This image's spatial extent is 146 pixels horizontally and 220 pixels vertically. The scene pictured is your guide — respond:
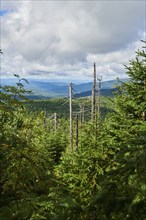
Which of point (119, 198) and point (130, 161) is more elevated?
point (130, 161)

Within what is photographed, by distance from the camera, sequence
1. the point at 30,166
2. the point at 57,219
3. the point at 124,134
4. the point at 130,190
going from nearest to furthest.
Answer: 1. the point at 57,219
2. the point at 130,190
3. the point at 30,166
4. the point at 124,134

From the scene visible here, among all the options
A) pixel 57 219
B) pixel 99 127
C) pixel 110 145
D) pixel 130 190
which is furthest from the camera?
pixel 99 127

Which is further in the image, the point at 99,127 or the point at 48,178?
the point at 99,127

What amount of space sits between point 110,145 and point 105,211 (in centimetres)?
1029

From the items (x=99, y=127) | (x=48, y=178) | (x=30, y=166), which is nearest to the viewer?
(x=30, y=166)

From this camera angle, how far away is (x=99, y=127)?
14.9m

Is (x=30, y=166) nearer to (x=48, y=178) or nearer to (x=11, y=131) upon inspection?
(x=48, y=178)

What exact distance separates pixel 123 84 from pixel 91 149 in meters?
3.87

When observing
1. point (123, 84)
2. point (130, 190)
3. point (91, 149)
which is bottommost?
point (91, 149)

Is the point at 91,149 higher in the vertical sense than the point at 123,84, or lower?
lower

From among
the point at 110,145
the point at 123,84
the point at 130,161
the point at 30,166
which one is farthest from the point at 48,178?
the point at 123,84

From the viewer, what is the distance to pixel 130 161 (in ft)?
11.7

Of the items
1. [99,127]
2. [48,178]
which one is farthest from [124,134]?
[48,178]

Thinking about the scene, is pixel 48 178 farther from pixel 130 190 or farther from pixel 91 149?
pixel 91 149
